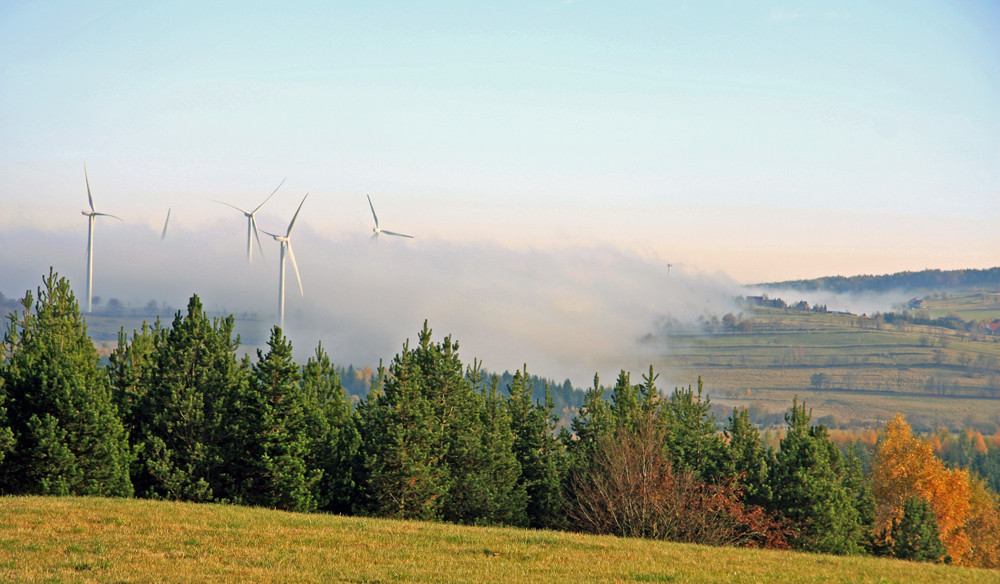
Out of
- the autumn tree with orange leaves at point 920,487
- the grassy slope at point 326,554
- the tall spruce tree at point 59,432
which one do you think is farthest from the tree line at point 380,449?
the autumn tree with orange leaves at point 920,487

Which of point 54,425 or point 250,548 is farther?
point 54,425

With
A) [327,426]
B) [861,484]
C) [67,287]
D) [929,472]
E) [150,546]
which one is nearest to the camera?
[150,546]

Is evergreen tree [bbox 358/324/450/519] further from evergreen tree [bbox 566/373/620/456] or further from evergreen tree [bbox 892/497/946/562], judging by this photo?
evergreen tree [bbox 892/497/946/562]

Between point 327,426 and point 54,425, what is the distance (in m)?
19.5

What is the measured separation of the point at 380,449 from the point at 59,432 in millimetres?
20286

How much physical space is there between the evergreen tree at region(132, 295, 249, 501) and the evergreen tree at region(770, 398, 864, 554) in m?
42.9

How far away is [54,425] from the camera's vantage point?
174ft

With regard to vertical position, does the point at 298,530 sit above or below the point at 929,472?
above

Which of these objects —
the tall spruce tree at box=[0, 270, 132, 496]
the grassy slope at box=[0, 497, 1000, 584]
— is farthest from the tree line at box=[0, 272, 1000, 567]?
the grassy slope at box=[0, 497, 1000, 584]

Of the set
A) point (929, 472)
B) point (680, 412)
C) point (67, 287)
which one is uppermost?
point (67, 287)

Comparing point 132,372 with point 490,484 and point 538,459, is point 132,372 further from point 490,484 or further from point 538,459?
point 538,459

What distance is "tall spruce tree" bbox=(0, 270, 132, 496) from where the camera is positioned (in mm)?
52594

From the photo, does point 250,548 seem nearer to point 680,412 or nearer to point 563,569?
point 563,569

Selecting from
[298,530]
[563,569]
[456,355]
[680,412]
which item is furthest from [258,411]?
[680,412]
